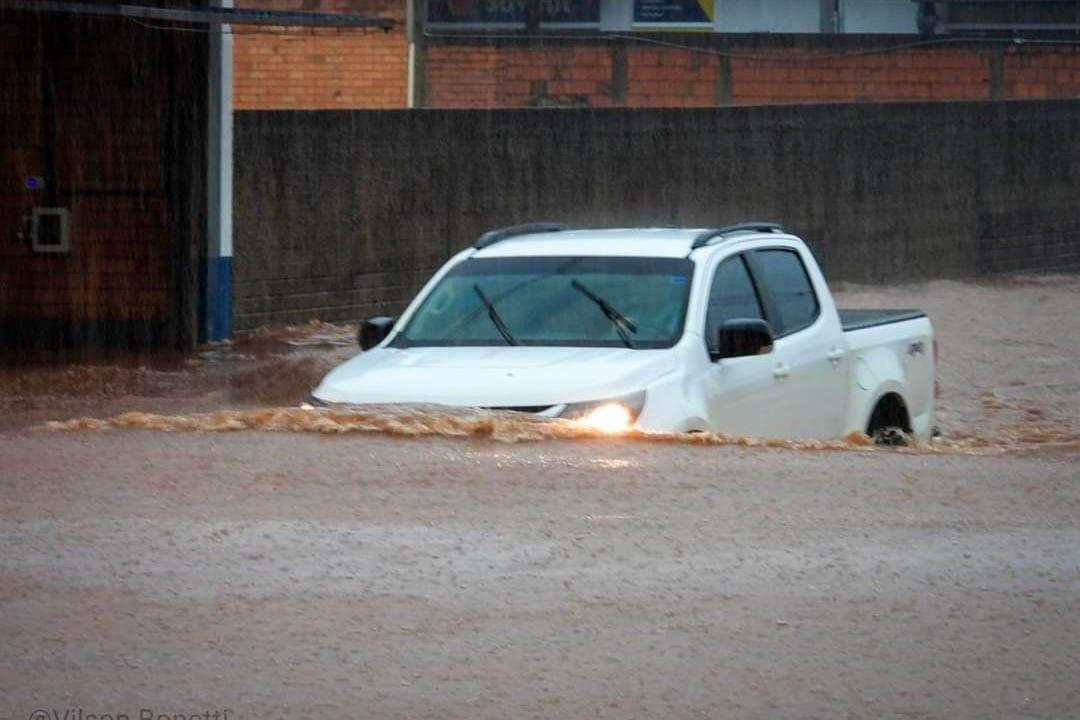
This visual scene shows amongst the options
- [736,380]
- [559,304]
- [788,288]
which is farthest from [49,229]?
[736,380]

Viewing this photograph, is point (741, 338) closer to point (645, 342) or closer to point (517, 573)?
point (645, 342)

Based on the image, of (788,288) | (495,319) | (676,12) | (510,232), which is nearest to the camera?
(495,319)

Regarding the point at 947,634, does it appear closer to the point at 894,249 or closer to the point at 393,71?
the point at 894,249

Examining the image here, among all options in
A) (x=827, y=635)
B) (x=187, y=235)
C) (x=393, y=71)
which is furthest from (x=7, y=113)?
(x=393, y=71)

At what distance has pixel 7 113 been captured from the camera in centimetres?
1548

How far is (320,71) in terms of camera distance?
3002 cm

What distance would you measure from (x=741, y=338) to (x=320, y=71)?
73.7 feet

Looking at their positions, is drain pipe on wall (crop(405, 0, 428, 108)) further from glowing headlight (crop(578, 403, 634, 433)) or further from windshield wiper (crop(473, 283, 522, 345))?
glowing headlight (crop(578, 403, 634, 433))

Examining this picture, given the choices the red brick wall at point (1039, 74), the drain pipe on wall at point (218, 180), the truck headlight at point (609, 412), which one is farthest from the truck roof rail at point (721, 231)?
the red brick wall at point (1039, 74)

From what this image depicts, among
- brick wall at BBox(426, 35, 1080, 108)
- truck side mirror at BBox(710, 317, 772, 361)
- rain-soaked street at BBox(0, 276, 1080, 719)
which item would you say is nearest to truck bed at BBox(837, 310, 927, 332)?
rain-soaked street at BBox(0, 276, 1080, 719)

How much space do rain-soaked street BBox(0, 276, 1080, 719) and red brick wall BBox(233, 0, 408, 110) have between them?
2085 cm

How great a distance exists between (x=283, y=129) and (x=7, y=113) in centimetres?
240

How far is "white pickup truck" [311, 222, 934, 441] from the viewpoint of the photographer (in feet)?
26.8

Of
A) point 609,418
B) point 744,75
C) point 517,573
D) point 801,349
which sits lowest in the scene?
point 517,573
